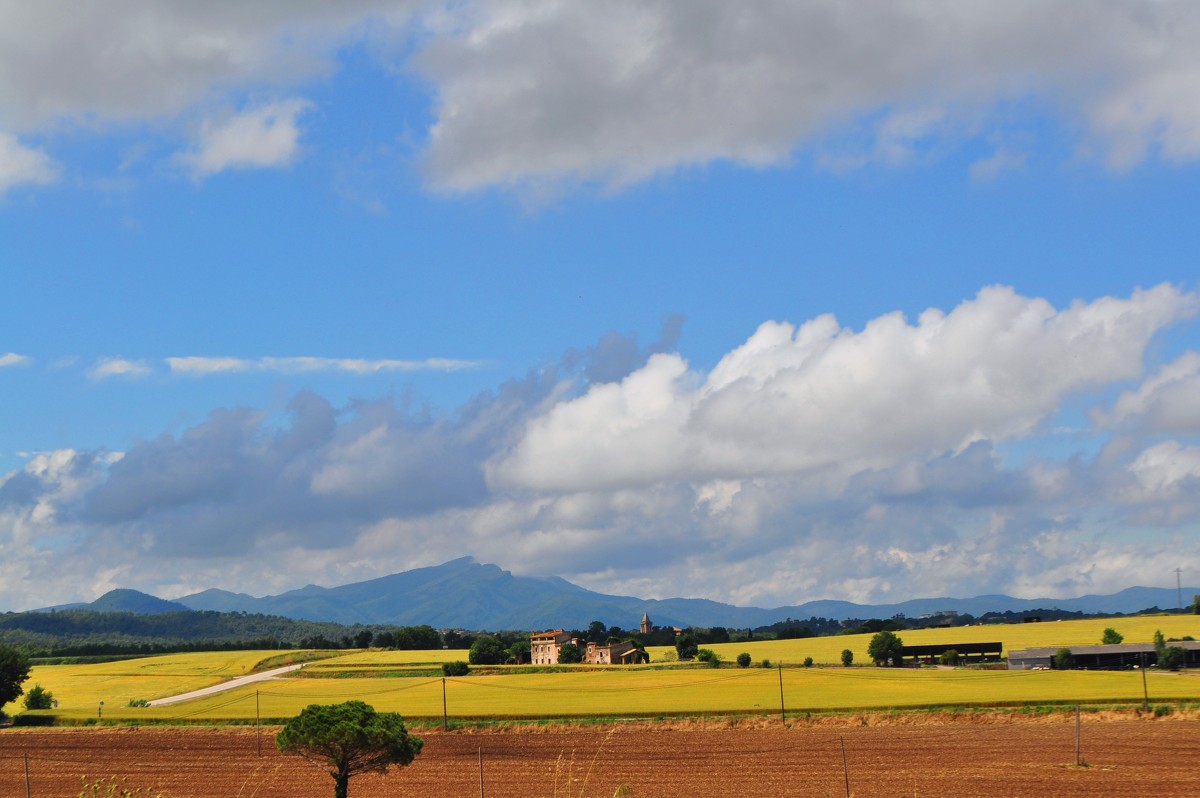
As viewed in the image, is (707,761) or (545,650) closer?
Answer: (707,761)

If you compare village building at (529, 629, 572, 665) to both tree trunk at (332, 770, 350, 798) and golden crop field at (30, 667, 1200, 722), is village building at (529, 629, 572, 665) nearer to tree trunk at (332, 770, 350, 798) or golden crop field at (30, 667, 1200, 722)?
golden crop field at (30, 667, 1200, 722)

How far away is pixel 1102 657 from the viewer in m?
120

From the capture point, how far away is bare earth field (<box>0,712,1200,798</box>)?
1924 inches

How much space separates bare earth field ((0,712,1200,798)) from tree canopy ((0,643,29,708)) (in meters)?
21.2

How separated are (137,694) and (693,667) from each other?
58.8m

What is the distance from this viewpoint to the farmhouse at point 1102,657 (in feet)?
387

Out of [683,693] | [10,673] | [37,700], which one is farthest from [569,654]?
[10,673]

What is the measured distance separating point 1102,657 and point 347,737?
105 metres

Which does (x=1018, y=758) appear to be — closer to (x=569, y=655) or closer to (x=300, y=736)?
(x=300, y=736)

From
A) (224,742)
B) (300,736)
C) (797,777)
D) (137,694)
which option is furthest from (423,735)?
(137,694)

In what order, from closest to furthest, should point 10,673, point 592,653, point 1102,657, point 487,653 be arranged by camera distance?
point 10,673
point 1102,657
point 487,653
point 592,653

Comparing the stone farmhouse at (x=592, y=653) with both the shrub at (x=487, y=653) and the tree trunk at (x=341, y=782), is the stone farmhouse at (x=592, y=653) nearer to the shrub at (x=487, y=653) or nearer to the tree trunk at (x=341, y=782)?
the shrub at (x=487, y=653)

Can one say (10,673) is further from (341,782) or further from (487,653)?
(341,782)

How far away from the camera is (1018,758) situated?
54.0 metres
